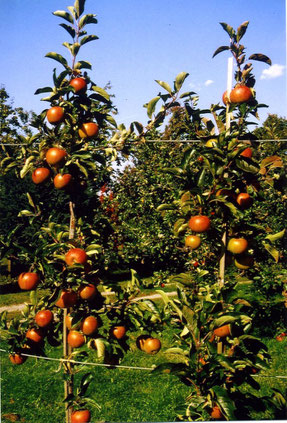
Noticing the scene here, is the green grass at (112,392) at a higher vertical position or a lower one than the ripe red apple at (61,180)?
lower

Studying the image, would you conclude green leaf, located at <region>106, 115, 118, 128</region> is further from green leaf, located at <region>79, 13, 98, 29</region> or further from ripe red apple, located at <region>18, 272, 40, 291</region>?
ripe red apple, located at <region>18, 272, 40, 291</region>

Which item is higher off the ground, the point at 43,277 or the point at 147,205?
the point at 147,205

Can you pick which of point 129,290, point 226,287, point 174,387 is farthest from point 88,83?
point 174,387

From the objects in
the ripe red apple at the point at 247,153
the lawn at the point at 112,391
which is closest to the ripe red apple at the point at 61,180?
the ripe red apple at the point at 247,153

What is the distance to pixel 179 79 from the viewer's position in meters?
2.00

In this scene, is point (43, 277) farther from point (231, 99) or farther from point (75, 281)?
point (231, 99)

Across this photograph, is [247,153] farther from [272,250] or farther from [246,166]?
[272,250]

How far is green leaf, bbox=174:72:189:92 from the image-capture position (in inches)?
77.9

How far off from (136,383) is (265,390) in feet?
4.73

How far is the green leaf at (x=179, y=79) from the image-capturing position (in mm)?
1978

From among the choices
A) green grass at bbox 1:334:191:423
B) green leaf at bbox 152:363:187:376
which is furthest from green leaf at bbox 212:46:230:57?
green grass at bbox 1:334:191:423

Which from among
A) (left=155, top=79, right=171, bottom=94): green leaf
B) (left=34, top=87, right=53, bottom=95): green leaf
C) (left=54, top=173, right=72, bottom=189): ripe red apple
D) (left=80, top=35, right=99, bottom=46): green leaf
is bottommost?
(left=54, top=173, right=72, bottom=189): ripe red apple

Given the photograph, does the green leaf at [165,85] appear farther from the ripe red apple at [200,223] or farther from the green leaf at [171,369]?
the green leaf at [171,369]

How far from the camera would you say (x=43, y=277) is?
6.84 ft
